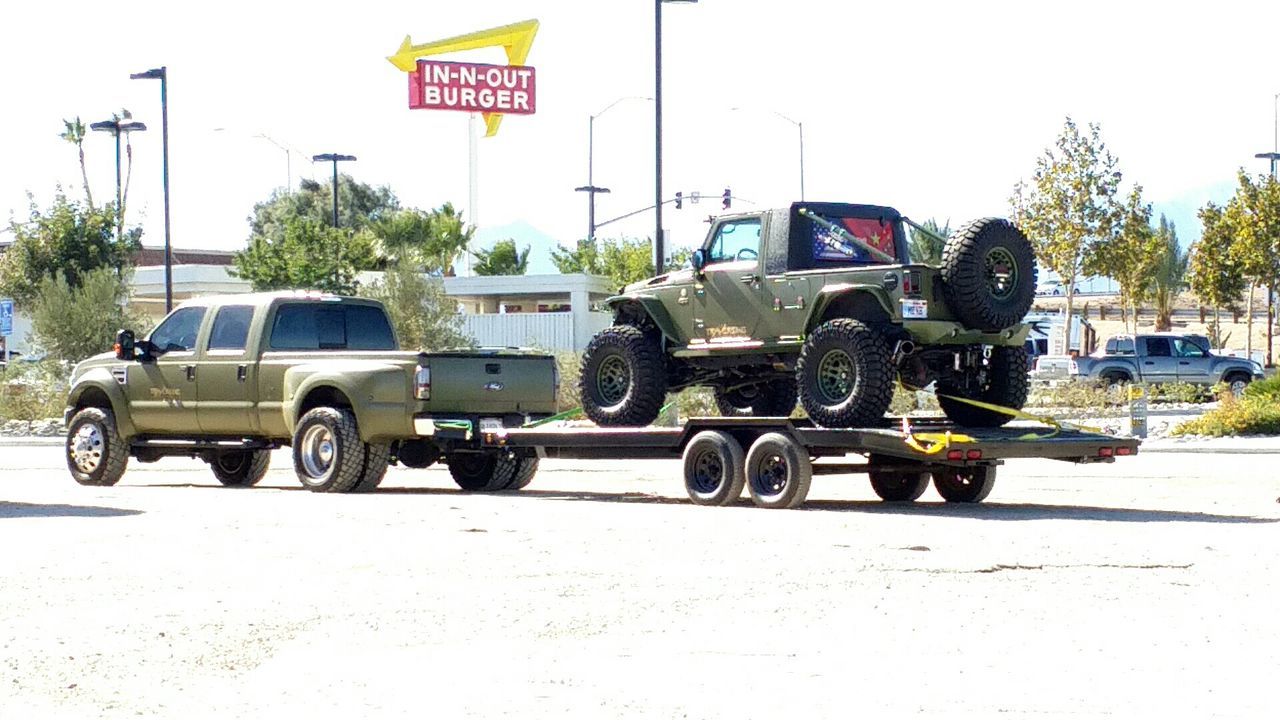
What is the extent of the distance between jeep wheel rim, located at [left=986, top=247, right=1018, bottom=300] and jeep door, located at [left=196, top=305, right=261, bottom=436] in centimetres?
768

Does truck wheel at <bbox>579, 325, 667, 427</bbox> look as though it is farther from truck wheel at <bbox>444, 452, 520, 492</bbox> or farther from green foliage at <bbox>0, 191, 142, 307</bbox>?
green foliage at <bbox>0, 191, 142, 307</bbox>

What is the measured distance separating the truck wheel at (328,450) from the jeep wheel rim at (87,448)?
2810 millimetres

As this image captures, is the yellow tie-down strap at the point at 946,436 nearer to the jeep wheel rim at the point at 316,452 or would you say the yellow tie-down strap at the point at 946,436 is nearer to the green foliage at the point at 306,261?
the jeep wheel rim at the point at 316,452

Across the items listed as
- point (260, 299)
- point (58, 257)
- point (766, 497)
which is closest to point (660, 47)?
point (260, 299)

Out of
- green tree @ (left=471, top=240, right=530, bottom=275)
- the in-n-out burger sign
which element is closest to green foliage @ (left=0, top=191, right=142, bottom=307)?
the in-n-out burger sign

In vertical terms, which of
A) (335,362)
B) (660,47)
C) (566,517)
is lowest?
(566,517)

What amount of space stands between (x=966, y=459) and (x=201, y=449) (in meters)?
8.82

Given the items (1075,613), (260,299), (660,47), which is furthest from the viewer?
(660,47)

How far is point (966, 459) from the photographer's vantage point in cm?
1475

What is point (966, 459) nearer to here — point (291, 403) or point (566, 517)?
point (566, 517)

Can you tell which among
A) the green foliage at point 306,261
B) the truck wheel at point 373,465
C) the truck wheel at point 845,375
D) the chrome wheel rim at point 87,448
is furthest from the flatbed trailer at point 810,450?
the green foliage at point 306,261

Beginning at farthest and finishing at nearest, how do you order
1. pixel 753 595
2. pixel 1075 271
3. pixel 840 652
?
1. pixel 1075 271
2. pixel 753 595
3. pixel 840 652

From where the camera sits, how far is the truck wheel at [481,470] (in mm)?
19109

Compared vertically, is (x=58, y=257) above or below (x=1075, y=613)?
above
